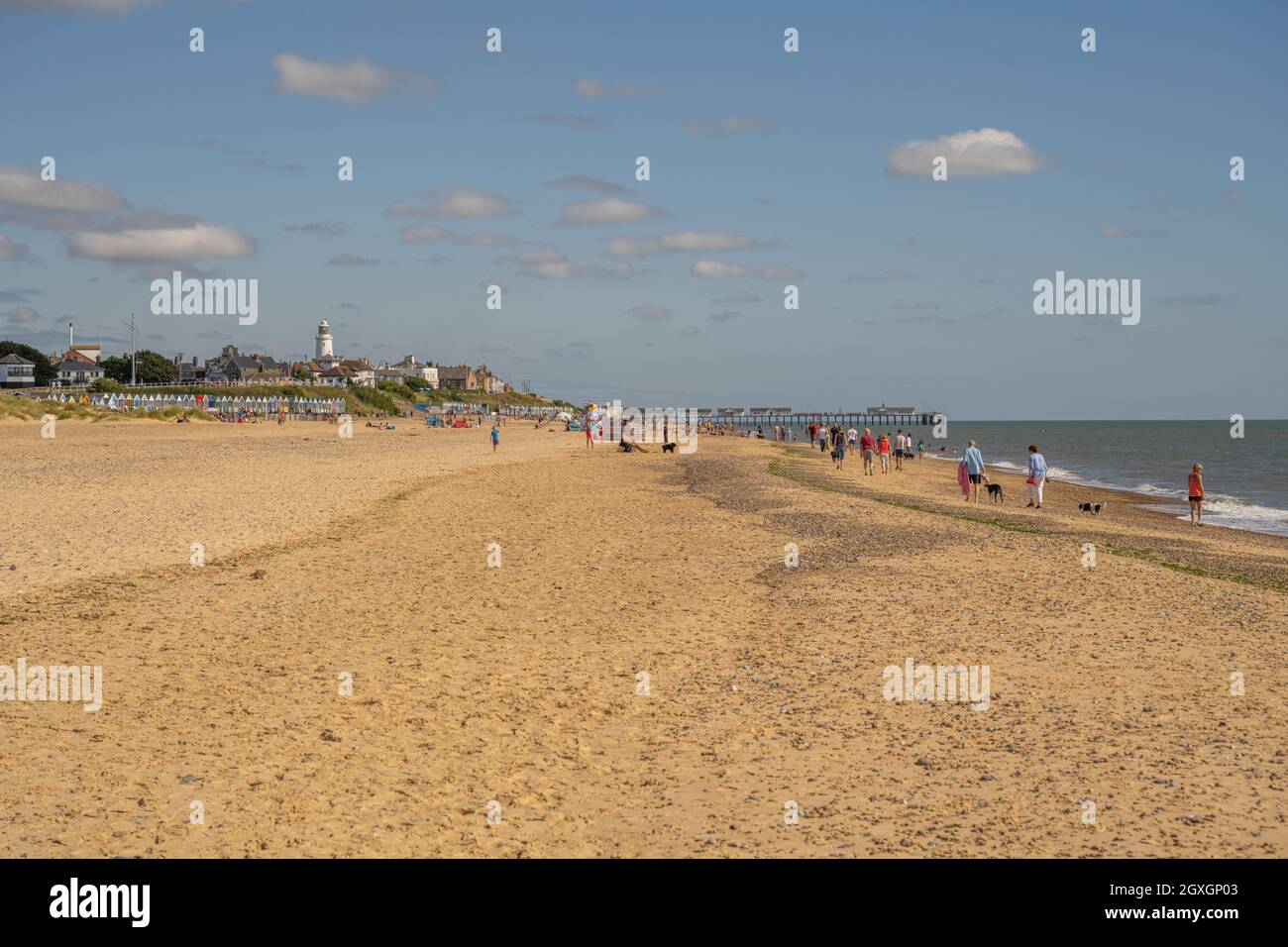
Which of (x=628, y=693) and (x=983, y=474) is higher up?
(x=983, y=474)

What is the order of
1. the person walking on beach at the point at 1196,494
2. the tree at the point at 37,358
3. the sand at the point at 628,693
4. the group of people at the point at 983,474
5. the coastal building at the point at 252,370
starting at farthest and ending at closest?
the coastal building at the point at 252,370
the tree at the point at 37,358
the group of people at the point at 983,474
the person walking on beach at the point at 1196,494
the sand at the point at 628,693

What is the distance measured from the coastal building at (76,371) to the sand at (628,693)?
138946 millimetres

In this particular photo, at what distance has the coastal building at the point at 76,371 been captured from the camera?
138 metres

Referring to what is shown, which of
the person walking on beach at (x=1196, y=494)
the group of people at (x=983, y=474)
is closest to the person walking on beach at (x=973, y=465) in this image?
the group of people at (x=983, y=474)

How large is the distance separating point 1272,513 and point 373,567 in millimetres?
28553

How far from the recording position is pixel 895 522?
20.8 m

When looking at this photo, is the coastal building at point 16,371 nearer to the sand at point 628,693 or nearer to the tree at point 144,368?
the tree at point 144,368

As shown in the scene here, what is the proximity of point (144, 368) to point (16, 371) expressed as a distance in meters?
19.4

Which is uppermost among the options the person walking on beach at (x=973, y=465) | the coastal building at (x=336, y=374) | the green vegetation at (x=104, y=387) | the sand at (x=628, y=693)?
the coastal building at (x=336, y=374)

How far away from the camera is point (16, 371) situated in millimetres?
126000

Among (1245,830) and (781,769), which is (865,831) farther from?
(1245,830)

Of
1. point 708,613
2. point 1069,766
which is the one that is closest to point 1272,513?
point 708,613

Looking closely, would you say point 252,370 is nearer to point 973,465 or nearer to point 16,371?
point 16,371

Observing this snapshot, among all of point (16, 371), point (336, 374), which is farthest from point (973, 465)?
point (336, 374)
